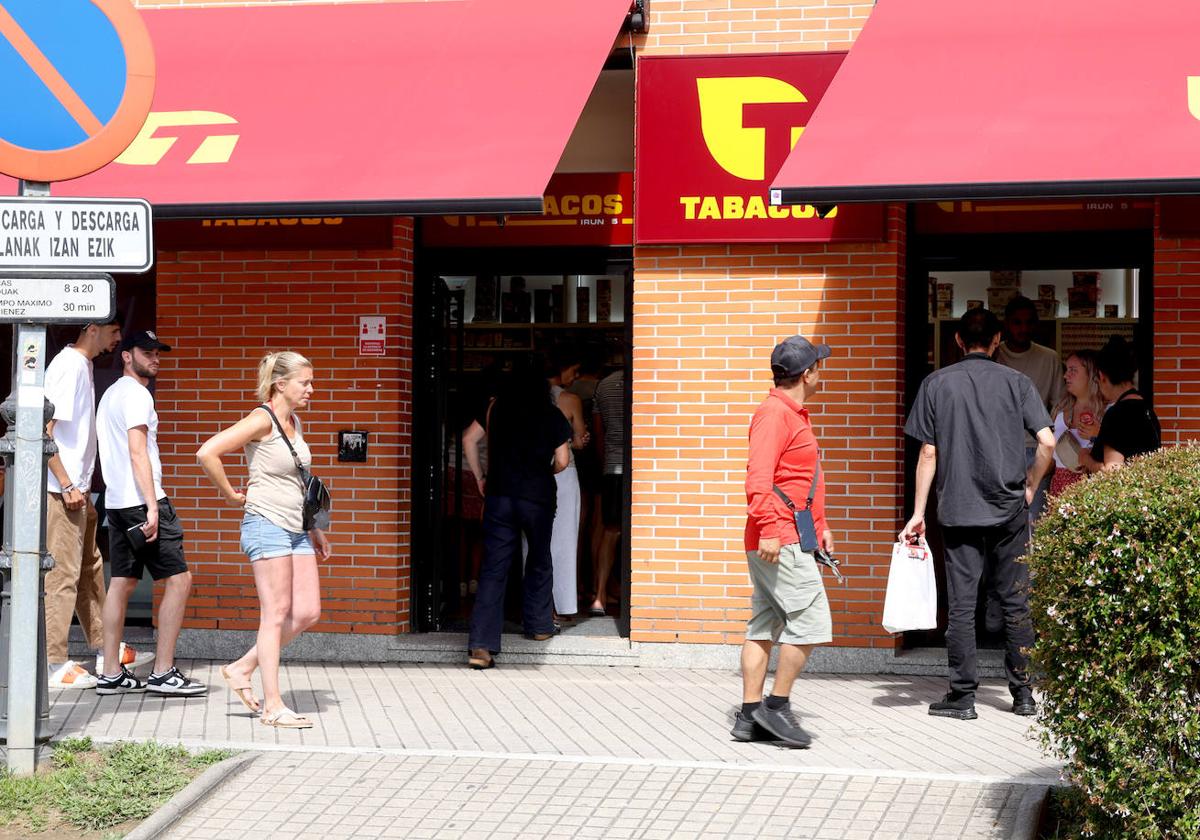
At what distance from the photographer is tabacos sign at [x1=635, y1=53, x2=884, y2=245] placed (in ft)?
29.1

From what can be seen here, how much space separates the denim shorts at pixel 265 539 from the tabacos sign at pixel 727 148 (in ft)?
9.77

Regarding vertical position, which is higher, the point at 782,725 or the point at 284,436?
the point at 284,436

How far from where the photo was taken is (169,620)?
26.7 feet

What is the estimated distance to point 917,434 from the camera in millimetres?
7793

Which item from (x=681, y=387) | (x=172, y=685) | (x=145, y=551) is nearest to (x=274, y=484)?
(x=145, y=551)

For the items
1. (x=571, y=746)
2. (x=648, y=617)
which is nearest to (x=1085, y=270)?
(x=648, y=617)

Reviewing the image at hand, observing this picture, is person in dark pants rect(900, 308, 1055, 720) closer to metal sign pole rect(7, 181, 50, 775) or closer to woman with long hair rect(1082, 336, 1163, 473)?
woman with long hair rect(1082, 336, 1163, 473)

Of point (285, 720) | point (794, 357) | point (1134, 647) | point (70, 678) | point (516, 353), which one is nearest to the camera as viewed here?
point (1134, 647)

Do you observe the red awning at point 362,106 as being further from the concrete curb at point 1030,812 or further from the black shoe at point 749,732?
the concrete curb at point 1030,812

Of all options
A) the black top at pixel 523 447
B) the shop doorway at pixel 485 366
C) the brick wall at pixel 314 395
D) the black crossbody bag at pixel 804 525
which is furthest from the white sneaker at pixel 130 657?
the black crossbody bag at pixel 804 525

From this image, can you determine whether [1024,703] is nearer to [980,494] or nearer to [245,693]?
[980,494]

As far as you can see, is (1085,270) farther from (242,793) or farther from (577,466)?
(242,793)

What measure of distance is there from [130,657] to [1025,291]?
582cm

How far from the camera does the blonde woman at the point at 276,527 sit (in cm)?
723
